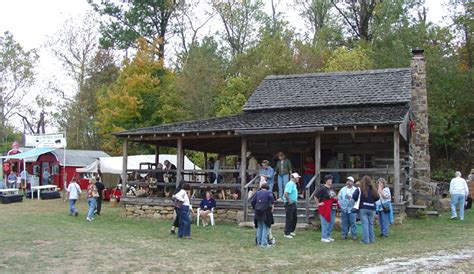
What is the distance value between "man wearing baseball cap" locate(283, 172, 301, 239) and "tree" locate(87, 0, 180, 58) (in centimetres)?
2770

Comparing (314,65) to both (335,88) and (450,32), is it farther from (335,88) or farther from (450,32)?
(335,88)

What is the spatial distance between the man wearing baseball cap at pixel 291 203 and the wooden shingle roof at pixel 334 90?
7570 mm

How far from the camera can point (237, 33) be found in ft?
144

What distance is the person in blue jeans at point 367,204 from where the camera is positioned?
503 inches

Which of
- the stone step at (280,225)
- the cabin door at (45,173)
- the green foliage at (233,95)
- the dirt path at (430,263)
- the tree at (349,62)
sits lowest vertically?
the dirt path at (430,263)

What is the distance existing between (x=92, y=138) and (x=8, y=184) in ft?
43.0

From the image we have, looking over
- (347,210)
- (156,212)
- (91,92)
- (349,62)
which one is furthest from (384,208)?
(91,92)

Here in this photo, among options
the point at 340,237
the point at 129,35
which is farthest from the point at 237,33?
the point at 340,237

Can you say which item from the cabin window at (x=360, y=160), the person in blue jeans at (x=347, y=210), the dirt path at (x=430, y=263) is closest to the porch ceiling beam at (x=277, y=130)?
the person in blue jeans at (x=347, y=210)

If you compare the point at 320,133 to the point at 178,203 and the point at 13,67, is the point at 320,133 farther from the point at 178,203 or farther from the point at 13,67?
the point at 13,67

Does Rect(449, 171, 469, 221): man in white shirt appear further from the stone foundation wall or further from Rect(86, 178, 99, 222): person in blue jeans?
Rect(86, 178, 99, 222): person in blue jeans

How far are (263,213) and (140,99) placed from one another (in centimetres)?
2191

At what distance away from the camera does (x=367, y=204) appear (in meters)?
12.8

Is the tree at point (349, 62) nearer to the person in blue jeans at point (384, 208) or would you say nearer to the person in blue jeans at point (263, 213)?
the person in blue jeans at point (384, 208)
